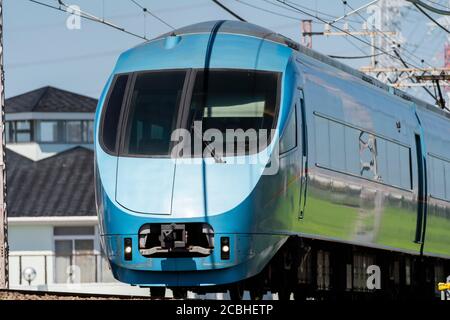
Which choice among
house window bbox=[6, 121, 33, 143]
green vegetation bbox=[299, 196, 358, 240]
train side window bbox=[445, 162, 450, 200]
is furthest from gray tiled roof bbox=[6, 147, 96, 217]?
green vegetation bbox=[299, 196, 358, 240]

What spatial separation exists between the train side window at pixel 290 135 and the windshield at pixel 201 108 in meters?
0.20

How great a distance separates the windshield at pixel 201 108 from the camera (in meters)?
16.2

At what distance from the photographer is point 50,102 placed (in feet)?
208

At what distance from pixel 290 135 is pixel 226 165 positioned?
3.15ft

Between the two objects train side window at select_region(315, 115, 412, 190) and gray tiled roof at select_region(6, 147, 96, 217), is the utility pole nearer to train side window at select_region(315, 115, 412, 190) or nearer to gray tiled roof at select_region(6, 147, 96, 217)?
gray tiled roof at select_region(6, 147, 96, 217)

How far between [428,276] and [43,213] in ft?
94.2

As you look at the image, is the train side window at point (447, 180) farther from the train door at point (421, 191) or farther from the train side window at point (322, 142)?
the train side window at point (322, 142)

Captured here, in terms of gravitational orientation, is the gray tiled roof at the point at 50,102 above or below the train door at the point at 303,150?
above

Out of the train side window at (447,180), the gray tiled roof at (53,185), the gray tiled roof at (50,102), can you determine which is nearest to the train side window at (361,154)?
the train side window at (447,180)

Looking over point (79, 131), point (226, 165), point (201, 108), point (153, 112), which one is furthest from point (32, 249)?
point (226, 165)

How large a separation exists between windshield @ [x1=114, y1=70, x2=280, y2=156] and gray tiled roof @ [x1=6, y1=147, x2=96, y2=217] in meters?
34.5

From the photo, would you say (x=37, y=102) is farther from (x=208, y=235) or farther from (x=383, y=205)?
(x=208, y=235)

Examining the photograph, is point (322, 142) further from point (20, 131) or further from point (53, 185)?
point (20, 131)

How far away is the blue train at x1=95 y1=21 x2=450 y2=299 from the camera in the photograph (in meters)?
15.9
